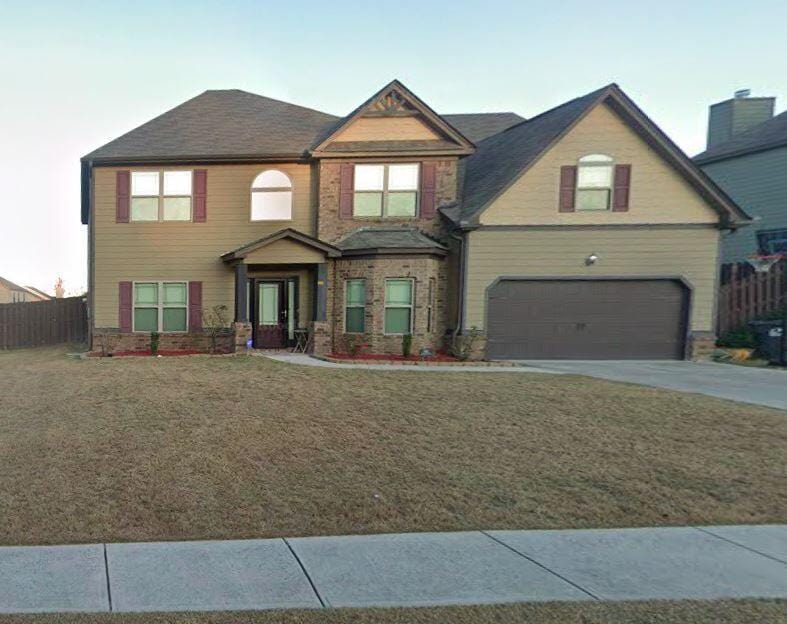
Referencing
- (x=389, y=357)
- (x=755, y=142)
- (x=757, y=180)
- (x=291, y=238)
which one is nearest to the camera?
(x=389, y=357)

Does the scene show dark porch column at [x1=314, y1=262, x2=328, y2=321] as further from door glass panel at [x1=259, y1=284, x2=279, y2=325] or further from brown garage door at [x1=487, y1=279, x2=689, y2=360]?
brown garage door at [x1=487, y1=279, x2=689, y2=360]

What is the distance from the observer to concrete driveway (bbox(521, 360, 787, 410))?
919 centimetres

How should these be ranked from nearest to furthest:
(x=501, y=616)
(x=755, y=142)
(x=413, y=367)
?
(x=501, y=616) → (x=413, y=367) → (x=755, y=142)

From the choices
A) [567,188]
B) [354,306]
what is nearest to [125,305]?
[354,306]

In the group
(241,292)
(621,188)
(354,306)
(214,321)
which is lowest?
(214,321)

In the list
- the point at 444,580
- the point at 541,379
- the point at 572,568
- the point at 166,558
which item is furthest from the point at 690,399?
the point at 166,558

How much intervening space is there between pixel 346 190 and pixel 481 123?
27.1ft

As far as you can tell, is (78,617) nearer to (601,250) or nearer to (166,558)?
(166,558)

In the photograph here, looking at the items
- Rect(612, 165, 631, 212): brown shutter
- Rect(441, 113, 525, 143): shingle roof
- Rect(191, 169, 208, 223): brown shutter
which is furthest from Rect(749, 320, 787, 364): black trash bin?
Rect(191, 169, 208, 223): brown shutter

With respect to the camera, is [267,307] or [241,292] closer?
[241,292]

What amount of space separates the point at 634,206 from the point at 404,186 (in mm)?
6752

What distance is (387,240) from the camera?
14555 mm

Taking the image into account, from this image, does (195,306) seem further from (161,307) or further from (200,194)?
(200,194)

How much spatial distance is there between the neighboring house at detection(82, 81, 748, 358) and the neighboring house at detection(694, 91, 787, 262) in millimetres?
6038
